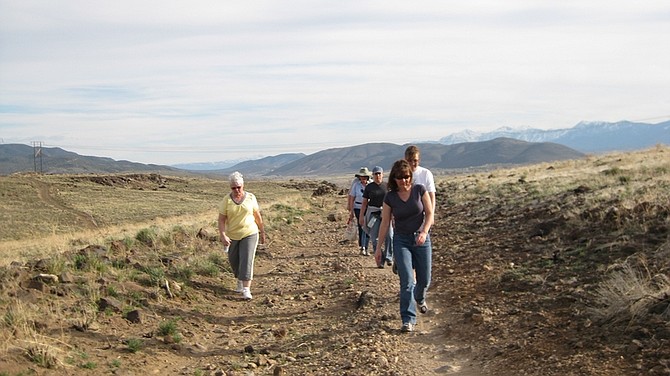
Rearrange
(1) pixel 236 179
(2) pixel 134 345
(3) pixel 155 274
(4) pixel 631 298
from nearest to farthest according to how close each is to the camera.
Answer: (4) pixel 631 298
(2) pixel 134 345
(1) pixel 236 179
(3) pixel 155 274

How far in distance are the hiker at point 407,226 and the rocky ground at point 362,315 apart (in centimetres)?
44

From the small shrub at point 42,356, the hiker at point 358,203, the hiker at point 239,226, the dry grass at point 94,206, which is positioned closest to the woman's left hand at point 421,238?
the hiker at point 239,226

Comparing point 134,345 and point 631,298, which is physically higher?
point 631,298

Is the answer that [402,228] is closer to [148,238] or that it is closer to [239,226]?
[239,226]

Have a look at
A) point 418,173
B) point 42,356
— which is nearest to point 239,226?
point 418,173

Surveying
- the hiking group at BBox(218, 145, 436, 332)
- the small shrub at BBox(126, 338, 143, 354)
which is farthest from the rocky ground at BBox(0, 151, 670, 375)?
the hiking group at BBox(218, 145, 436, 332)

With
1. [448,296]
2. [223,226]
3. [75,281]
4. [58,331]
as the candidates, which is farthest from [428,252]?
[75,281]

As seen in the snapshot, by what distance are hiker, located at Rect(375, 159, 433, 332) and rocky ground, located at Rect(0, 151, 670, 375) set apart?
44 cm

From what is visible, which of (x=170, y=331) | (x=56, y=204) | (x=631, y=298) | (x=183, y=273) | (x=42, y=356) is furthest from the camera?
(x=56, y=204)

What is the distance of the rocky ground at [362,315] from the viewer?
5.73 meters

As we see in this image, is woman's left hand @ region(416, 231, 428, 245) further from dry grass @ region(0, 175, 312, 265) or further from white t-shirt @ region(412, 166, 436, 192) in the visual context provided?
dry grass @ region(0, 175, 312, 265)

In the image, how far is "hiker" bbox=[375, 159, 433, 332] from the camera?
6.91 meters

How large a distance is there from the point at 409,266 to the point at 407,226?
46 cm

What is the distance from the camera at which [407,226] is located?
6988 millimetres
